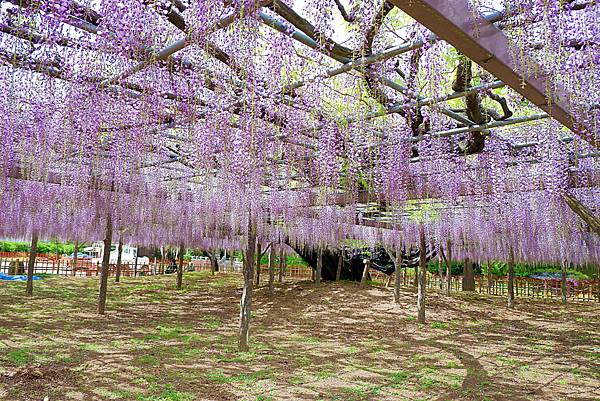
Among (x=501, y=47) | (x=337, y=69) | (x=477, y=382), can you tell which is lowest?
(x=477, y=382)

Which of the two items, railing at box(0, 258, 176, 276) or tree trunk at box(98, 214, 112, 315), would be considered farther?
railing at box(0, 258, 176, 276)

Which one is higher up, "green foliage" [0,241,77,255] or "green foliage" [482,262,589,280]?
"green foliage" [0,241,77,255]

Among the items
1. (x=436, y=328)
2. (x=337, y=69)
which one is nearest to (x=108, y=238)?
(x=436, y=328)

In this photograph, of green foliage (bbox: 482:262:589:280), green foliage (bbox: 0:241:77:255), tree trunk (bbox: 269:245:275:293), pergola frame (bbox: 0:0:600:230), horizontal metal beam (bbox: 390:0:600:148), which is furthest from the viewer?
green foliage (bbox: 0:241:77:255)

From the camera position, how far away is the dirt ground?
4.77 metres

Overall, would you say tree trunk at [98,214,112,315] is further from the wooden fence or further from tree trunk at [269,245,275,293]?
the wooden fence

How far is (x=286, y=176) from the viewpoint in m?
7.21

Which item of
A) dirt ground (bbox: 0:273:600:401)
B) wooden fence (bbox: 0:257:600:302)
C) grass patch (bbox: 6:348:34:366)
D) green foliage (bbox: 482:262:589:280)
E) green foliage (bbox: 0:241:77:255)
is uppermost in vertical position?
green foliage (bbox: 0:241:77:255)

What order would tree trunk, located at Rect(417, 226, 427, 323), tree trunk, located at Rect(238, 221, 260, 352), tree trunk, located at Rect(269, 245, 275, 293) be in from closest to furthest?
tree trunk, located at Rect(238, 221, 260, 352) < tree trunk, located at Rect(417, 226, 427, 323) < tree trunk, located at Rect(269, 245, 275, 293)

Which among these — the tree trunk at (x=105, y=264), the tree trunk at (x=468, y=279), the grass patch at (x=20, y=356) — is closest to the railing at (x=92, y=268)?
the tree trunk at (x=468, y=279)

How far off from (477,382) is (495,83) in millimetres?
3377

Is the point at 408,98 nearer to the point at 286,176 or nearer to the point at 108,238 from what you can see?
the point at 286,176

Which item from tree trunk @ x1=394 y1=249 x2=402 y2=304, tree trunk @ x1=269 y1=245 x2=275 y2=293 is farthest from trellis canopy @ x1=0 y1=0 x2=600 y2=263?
tree trunk @ x1=269 y1=245 x2=275 y2=293

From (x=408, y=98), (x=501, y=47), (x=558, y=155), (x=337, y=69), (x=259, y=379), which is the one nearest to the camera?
(x=501, y=47)
